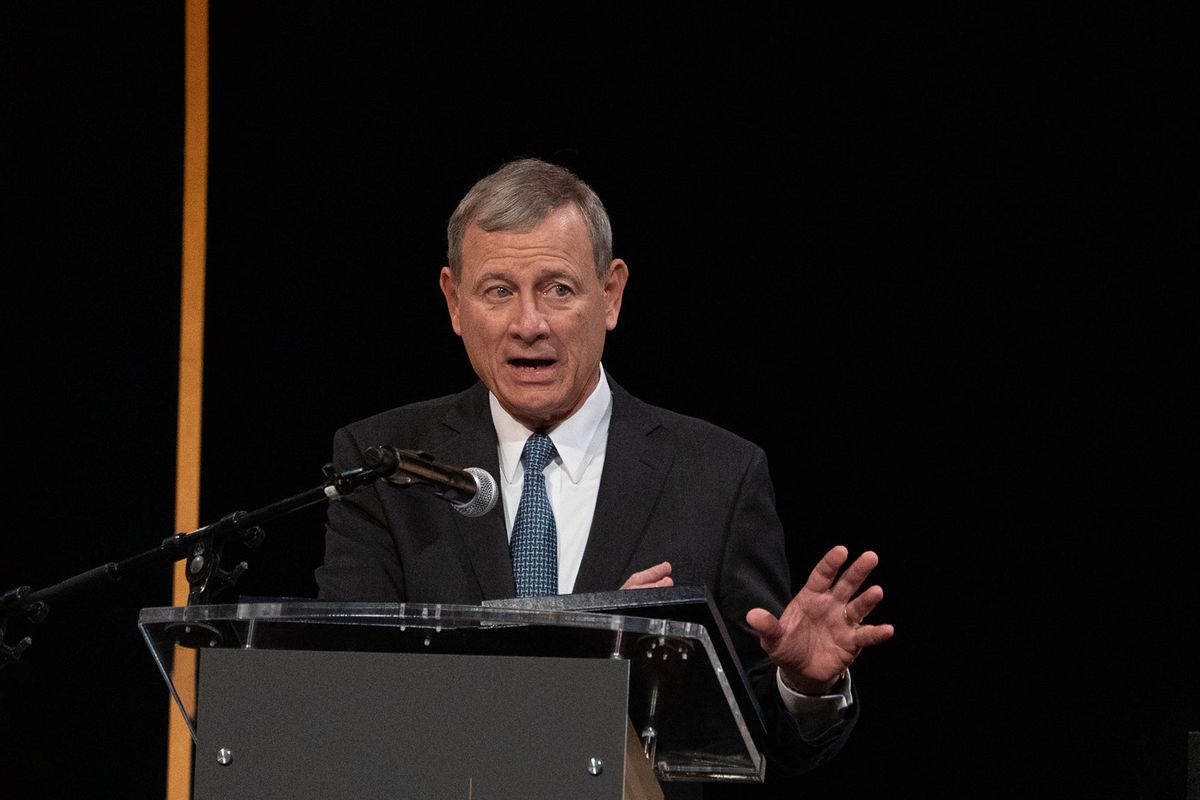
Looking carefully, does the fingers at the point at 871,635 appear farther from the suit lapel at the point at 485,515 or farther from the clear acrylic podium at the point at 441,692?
the suit lapel at the point at 485,515

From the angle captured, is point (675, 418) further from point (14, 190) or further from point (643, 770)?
point (14, 190)

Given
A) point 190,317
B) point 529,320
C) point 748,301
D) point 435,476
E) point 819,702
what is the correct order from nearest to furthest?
point 435,476 → point 819,702 → point 529,320 → point 748,301 → point 190,317

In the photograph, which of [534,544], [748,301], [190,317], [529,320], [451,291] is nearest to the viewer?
[534,544]

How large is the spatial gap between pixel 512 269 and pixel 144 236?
1.48 m

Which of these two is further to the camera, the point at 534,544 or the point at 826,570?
the point at 534,544

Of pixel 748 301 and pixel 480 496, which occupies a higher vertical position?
pixel 748 301

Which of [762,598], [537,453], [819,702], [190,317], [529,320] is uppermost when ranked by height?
[190,317]

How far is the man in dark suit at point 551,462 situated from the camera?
217cm

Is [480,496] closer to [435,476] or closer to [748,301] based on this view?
[435,476]

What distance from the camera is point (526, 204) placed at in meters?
2.31

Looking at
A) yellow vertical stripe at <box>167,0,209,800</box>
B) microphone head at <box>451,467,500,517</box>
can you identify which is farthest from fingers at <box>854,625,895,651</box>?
yellow vertical stripe at <box>167,0,209,800</box>

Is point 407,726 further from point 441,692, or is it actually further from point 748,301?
point 748,301

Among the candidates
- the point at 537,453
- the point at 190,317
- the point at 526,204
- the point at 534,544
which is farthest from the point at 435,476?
the point at 190,317

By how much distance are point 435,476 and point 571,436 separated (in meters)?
0.82
